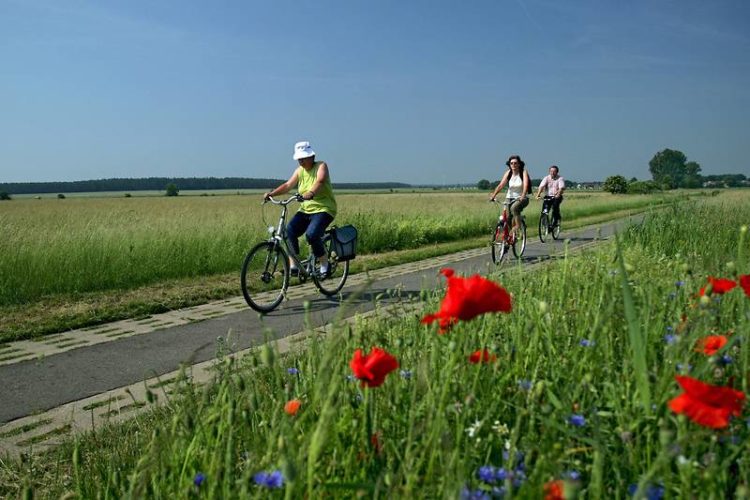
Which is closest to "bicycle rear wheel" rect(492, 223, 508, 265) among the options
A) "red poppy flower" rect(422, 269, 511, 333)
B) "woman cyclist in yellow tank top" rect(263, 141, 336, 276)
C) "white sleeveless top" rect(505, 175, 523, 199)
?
"white sleeveless top" rect(505, 175, 523, 199)

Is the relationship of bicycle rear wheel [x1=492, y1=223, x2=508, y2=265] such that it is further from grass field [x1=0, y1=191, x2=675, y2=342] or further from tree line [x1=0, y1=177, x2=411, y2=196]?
tree line [x1=0, y1=177, x2=411, y2=196]

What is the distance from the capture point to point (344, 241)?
825 centimetres

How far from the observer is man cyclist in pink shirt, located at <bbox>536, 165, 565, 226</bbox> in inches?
672

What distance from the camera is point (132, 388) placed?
13.9 ft

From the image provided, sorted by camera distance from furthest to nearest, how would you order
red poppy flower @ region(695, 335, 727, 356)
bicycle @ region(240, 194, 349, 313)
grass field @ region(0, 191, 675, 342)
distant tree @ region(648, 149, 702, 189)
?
distant tree @ region(648, 149, 702, 189) → bicycle @ region(240, 194, 349, 313) → grass field @ region(0, 191, 675, 342) → red poppy flower @ region(695, 335, 727, 356)

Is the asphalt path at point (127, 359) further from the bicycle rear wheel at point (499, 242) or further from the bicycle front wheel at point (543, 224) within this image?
the bicycle front wheel at point (543, 224)

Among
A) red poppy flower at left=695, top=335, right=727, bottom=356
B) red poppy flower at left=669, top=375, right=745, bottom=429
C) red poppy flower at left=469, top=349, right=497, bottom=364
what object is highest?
red poppy flower at left=669, top=375, right=745, bottom=429

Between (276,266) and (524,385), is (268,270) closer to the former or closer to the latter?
(276,266)

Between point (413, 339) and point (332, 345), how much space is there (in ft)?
5.95

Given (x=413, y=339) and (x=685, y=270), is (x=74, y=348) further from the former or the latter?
(x=685, y=270)

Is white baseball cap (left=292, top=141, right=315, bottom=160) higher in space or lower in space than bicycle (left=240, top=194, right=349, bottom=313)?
higher

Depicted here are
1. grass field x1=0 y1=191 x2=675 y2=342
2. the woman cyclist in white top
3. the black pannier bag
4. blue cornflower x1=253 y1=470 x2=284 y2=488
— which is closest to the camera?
blue cornflower x1=253 y1=470 x2=284 y2=488

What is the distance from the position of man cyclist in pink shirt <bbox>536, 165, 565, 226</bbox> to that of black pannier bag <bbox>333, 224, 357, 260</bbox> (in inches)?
390

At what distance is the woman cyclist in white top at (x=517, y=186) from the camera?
11555mm
